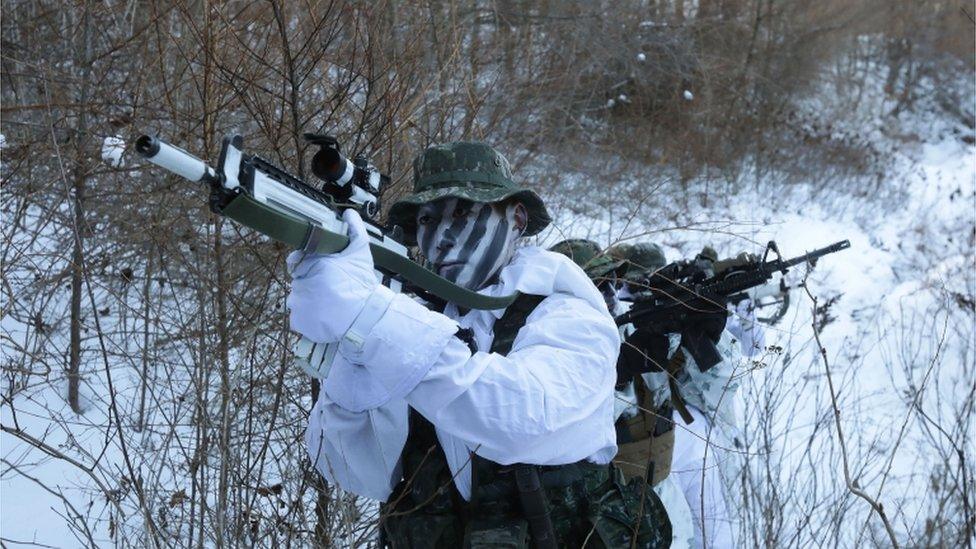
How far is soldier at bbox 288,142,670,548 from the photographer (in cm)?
167

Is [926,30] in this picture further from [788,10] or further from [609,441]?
[609,441]

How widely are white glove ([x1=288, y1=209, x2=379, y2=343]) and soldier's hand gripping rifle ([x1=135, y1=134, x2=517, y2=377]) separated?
0.03 meters

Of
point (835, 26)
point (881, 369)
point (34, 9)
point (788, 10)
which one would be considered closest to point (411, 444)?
point (34, 9)

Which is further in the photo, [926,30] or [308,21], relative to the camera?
[926,30]

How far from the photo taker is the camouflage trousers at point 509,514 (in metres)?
2.08

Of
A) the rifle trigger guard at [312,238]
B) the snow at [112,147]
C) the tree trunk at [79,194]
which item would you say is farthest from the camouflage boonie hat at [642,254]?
the rifle trigger guard at [312,238]

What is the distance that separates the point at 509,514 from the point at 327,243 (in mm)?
861

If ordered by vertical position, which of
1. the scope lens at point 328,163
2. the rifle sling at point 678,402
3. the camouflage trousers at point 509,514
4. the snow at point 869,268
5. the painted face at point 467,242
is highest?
the snow at point 869,268

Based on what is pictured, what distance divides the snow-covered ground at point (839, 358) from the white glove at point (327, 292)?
0.93 m

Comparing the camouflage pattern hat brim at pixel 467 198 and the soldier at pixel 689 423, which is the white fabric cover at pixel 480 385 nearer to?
the camouflage pattern hat brim at pixel 467 198

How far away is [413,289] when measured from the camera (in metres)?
2.16

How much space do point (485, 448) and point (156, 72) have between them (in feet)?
12.4

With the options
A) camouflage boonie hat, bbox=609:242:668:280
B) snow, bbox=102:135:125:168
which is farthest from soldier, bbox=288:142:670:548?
camouflage boonie hat, bbox=609:242:668:280

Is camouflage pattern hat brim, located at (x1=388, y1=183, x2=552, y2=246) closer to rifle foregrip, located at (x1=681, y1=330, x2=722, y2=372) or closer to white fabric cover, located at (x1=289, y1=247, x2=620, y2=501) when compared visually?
white fabric cover, located at (x1=289, y1=247, x2=620, y2=501)
